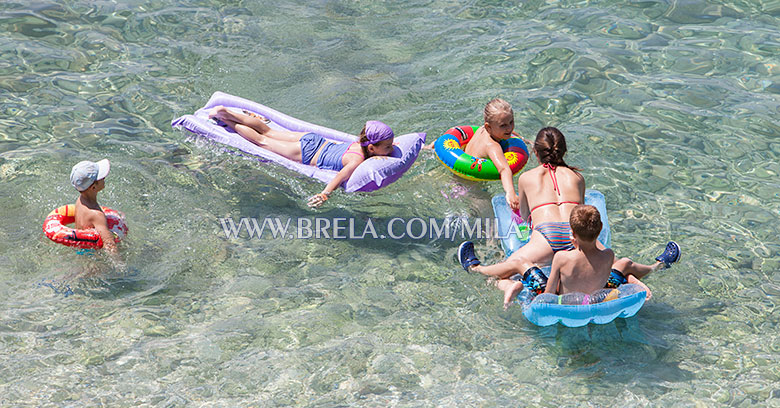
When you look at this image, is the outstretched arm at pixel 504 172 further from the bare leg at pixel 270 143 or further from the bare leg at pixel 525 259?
the bare leg at pixel 270 143

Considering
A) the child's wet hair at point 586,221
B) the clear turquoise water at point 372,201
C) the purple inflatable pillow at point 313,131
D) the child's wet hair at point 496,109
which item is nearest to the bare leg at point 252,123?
the purple inflatable pillow at point 313,131

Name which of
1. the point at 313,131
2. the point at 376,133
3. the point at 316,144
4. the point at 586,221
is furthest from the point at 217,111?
the point at 586,221

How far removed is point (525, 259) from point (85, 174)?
11.1 ft

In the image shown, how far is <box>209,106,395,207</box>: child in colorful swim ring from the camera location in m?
6.18

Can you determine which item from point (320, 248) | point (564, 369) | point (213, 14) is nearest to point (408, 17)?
point (213, 14)

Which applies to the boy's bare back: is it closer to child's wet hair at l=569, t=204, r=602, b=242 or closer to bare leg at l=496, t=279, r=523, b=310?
child's wet hair at l=569, t=204, r=602, b=242

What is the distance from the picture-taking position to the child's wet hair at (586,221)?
4410 mm

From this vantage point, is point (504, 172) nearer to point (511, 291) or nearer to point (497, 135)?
point (497, 135)

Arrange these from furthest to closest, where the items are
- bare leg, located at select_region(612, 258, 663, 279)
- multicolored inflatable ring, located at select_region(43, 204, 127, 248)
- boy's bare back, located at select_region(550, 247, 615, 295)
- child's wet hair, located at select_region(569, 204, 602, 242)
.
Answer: multicolored inflatable ring, located at select_region(43, 204, 127, 248) → bare leg, located at select_region(612, 258, 663, 279) → boy's bare back, located at select_region(550, 247, 615, 295) → child's wet hair, located at select_region(569, 204, 602, 242)

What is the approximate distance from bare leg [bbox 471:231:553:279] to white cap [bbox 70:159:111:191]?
305 centimetres

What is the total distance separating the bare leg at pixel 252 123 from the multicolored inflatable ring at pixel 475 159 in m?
1.50

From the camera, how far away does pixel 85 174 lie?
5.09m

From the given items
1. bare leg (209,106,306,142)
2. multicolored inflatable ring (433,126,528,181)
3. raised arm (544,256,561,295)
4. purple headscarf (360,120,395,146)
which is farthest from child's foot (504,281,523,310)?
bare leg (209,106,306,142)

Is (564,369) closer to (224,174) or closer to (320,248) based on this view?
(320,248)
